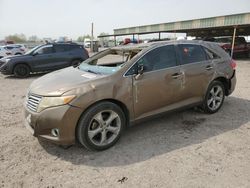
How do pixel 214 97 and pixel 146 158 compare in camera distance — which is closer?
pixel 146 158

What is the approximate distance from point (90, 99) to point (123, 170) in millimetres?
1073

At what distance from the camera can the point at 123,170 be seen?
10.1 ft

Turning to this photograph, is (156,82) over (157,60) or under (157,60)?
under

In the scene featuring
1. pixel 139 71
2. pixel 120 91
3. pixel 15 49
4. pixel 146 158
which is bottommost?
pixel 146 158

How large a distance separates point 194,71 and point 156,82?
100 cm

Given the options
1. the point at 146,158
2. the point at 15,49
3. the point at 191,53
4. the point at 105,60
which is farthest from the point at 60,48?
the point at 15,49

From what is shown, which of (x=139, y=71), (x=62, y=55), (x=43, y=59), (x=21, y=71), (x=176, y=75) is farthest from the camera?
(x=62, y=55)

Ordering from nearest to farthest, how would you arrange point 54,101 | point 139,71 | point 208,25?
point 54,101 → point 139,71 → point 208,25

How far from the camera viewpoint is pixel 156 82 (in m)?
3.93

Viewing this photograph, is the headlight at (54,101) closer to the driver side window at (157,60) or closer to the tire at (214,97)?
the driver side window at (157,60)

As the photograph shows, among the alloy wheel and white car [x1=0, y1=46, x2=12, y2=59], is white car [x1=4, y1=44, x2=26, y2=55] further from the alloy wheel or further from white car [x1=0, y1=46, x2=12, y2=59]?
the alloy wheel

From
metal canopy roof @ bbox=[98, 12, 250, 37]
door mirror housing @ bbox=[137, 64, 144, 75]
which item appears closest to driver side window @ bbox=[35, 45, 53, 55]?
door mirror housing @ bbox=[137, 64, 144, 75]

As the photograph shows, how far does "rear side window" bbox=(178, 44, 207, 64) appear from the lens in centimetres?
443

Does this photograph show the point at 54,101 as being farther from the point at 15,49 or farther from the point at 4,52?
the point at 15,49
